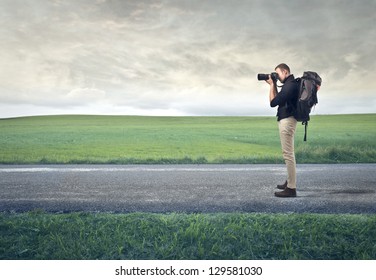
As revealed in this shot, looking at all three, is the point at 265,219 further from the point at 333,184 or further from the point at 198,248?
the point at 333,184

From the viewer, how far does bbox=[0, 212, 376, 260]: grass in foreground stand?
10.9 ft

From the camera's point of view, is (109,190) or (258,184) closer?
(109,190)

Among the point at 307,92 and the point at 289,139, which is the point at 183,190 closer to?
the point at 289,139

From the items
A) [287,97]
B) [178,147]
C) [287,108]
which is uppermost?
[287,97]

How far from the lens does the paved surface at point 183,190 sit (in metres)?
4.86

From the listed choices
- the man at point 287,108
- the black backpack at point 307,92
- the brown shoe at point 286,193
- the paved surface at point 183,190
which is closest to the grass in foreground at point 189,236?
the paved surface at point 183,190

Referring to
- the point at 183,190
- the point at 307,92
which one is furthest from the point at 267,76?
the point at 183,190

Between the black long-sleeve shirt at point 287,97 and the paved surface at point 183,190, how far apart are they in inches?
57.1

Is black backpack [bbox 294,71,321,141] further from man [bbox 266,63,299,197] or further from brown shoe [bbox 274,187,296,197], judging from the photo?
brown shoe [bbox 274,187,296,197]

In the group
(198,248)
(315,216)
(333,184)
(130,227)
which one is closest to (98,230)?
(130,227)

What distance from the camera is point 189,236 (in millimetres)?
3578

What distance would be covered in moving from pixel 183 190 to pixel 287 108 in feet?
7.56

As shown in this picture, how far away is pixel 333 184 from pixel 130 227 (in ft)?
14.7
